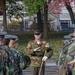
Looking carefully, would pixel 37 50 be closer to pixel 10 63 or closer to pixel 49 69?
pixel 10 63

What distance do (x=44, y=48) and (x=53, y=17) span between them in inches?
2077

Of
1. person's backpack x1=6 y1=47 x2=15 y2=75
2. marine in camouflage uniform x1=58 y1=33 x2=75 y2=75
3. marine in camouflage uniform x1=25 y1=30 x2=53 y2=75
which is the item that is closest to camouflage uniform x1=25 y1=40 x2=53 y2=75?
marine in camouflage uniform x1=25 y1=30 x2=53 y2=75

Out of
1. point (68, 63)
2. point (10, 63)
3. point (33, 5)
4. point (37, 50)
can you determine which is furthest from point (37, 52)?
point (33, 5)

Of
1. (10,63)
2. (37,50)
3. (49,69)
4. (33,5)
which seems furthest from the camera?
(33,5)

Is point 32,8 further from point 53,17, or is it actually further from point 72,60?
point 53,17

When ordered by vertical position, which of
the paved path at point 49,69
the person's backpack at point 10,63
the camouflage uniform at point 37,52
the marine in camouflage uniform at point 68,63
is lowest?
the paved path at point 49,69

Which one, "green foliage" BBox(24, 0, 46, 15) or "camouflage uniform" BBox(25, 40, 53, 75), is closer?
"camouflage uniform" BBox(25, 40, 53, 75)

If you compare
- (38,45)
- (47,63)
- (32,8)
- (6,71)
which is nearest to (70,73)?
(6,71)

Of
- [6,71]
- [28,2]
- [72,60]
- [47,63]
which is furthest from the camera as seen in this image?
[28,2]

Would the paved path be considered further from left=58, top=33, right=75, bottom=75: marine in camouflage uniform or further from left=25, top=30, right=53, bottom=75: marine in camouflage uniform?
left=58, top=33, right=75, bottom=75: marine in camouflage uniform

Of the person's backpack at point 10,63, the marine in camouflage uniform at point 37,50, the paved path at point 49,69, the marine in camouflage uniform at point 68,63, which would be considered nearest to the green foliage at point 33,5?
the paved path at point 49,69

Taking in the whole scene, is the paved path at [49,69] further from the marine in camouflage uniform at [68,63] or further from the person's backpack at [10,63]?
the marine in camouflage uniform at [68,63]

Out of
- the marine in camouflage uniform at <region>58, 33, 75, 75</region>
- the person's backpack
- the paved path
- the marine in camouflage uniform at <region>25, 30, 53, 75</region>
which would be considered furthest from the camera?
the paved path

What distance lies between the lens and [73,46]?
4.39 metres
